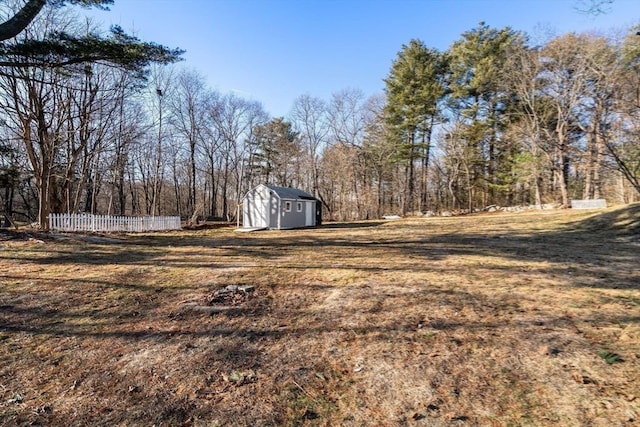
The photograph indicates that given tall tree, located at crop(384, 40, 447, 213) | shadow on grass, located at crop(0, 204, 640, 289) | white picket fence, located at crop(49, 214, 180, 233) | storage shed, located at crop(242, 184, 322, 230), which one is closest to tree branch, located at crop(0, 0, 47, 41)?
shadow on grass, located at crop(0, 204, 640, 289)

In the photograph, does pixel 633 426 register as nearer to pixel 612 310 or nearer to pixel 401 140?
pixel 612 310

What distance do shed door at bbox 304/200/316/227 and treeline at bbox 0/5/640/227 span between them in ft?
27.5

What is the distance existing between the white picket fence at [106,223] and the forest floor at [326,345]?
7463 millimetres

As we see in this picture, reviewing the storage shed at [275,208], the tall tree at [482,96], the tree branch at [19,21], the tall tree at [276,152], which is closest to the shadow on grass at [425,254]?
the tree branch at [19,21]

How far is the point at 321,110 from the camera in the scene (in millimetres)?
29766

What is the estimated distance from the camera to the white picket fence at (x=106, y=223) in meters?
12.6

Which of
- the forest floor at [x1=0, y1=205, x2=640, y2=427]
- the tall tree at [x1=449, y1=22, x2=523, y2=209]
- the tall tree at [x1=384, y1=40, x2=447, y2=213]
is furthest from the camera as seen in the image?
the tall tree at [x1=384, y1=40, x2=447, y2=213]

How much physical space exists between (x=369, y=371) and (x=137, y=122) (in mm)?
21221

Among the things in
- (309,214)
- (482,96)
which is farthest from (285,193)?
(482,96)

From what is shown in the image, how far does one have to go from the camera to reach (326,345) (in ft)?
11.0

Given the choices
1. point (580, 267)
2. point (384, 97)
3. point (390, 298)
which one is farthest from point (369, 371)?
point (384, 97)

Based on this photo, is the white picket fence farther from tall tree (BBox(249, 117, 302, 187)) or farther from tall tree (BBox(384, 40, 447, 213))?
tall tree (BBox(384, 40, 447, 213))

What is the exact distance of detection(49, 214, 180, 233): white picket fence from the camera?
12.6 meters

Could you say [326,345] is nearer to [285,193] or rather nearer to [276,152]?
[285,193]
